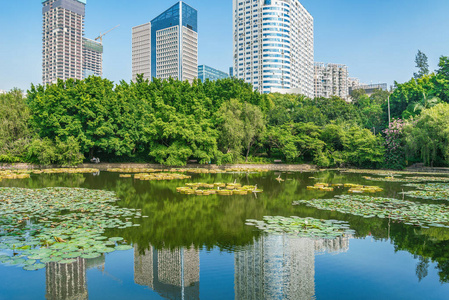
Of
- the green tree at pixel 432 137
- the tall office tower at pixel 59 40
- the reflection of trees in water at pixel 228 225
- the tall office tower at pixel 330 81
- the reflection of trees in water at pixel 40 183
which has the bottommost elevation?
the reflection of trees in water at pixel 228 225

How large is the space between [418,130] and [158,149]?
22.7 metres

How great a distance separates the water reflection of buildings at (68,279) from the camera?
4680 millimetres

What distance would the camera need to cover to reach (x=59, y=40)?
138m

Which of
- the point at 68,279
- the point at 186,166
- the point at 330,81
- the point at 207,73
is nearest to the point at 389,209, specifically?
the point at 68,279

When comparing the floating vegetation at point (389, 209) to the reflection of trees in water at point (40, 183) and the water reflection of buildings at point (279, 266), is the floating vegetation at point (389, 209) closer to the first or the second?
the water reflection of buildings at point (279, 266)

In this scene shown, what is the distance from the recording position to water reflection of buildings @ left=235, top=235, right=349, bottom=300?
4.80 meters

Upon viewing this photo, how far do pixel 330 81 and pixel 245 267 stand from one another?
A: 12119cm

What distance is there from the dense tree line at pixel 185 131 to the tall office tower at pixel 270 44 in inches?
1983

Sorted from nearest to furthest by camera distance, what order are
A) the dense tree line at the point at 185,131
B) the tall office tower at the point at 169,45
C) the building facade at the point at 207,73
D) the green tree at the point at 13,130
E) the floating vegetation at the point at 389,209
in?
the floating vegetation at the point at 389,209
the dense tree line at the point at 185,131
the green tree at the point at 13,130
the tall office tower at the point at 169,45
the building facade at the point at 207,73

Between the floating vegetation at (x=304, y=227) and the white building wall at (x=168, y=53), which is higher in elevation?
the white building wall at (x=168, y=53)

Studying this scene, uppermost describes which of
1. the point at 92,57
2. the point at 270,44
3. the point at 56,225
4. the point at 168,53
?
the point at 92,57

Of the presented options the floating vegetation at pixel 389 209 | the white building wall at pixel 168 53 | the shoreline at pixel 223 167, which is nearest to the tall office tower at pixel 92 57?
the white building wall at pixel 168 53

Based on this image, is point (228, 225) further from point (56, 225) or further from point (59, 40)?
point (59, 40)

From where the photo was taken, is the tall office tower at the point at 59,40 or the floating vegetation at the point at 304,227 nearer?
the floating vegetation at the point at 304,227
